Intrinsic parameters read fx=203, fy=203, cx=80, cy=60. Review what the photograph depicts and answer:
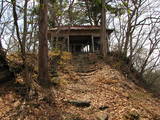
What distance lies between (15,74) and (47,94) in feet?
5.57

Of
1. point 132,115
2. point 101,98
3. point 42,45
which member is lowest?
point 132,115

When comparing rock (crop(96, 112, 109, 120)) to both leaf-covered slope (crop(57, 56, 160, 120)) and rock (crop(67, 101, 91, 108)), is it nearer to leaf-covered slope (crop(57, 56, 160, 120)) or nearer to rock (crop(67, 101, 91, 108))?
leaf-covered slope (crop(57, 56, 160, 120))

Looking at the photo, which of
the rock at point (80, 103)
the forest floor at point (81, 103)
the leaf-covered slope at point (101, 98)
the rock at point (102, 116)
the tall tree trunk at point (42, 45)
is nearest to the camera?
the forest floor at point (81, 103)

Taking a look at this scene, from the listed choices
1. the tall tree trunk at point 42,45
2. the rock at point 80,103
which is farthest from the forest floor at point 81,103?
the tall tree trunk at point 42,45

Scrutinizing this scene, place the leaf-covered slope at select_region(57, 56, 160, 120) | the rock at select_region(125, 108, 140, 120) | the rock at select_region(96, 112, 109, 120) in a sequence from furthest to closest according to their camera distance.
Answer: the leaf-covered slope at select_region(57, 56, 160, 120)
the rock at select_region(125, 108, 140, 120)
the rock at select_region(96, 112, 109, 120)

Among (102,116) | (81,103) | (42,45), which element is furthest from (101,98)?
(42,45)

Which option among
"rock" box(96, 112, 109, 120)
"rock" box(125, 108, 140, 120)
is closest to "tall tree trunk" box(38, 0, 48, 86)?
"rock" box(96, 112, 109, 120)

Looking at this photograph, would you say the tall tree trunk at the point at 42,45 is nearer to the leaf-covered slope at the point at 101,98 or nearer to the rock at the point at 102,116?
the leaf-covered slope at the point at 101,98

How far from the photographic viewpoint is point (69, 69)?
12961 mm

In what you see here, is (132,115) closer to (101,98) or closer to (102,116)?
(102,116)

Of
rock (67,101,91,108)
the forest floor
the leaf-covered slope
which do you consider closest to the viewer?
the forest floor

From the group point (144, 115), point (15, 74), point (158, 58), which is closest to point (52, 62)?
point (15, 74)

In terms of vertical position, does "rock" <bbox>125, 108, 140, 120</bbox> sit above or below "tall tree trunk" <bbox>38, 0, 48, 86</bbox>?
below

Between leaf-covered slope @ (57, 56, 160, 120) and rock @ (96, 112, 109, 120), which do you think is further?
leaf-covered slope @ (57, 56, 160, 120)
